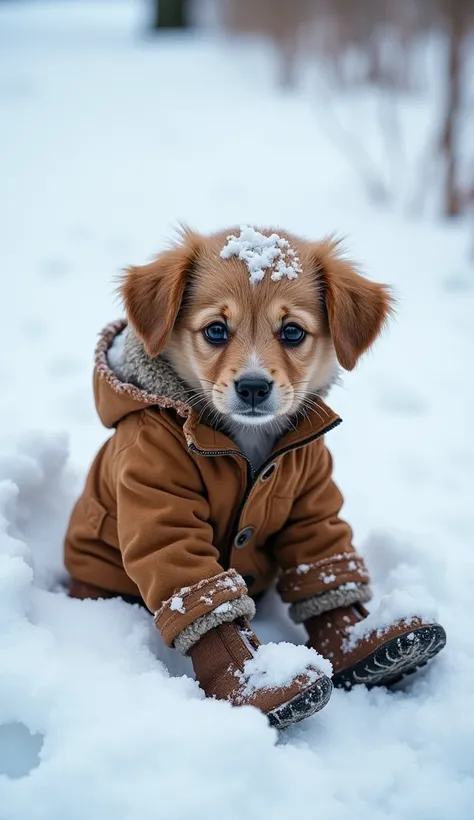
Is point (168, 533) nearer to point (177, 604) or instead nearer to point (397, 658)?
point (177, 604)

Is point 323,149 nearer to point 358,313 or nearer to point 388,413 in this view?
point 388,413

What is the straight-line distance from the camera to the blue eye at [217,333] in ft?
6.30

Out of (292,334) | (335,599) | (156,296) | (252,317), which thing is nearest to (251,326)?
(252,317)

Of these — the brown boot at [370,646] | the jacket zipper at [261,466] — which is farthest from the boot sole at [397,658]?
the jacket zipper at [261,466]

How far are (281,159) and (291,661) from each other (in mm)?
7367

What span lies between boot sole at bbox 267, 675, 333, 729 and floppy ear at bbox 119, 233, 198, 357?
913mm

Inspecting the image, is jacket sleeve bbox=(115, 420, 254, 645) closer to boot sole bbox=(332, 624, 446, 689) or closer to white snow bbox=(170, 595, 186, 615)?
white snow bbox=(170, 595, 186, 615)

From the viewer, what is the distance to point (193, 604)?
5.66 ft

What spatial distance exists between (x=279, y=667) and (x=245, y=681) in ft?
0.30

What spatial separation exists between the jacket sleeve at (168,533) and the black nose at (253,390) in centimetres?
21

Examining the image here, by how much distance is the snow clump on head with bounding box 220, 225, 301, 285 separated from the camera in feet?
6.19

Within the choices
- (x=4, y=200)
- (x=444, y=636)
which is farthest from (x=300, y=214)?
(x=444, y=636)

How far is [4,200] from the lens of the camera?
6.33 meters

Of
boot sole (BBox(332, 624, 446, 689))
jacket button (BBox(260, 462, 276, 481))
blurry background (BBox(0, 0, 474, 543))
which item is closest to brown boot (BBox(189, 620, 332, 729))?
boot sole (BBox(332, 624, 446, 689))
